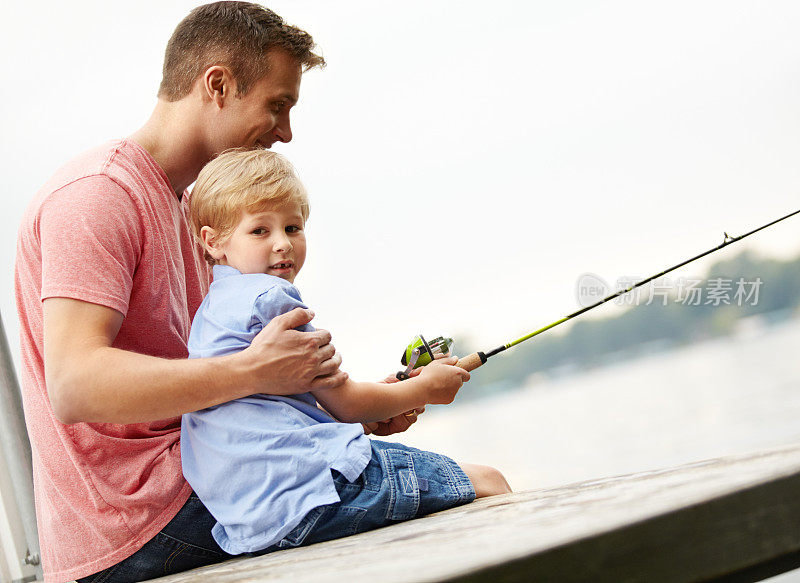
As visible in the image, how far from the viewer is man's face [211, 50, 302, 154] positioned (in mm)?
1688

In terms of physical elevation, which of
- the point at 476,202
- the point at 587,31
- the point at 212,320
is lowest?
the point at 212,320

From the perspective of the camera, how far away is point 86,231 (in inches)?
51.4

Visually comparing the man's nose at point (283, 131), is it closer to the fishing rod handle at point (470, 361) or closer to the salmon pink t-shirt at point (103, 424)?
the salmon pink t-shirt at point (103, 424)

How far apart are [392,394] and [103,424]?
0.50 m

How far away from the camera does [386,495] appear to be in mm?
1325

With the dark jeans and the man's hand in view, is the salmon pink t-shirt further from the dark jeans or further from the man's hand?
the man's hand

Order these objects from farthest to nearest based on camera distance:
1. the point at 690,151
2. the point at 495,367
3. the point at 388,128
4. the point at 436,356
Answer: the point at 495,367, the point at 690,151, the point at 388,128, the point at 436,356

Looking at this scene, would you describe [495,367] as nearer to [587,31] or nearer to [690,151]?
[690,151]

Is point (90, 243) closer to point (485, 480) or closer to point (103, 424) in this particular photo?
point (103, 424)

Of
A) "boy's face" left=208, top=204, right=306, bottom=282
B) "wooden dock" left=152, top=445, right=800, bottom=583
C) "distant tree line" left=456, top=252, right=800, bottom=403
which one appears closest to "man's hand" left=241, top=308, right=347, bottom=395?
"boy's face" left=208, top=204, right=306, bottom=282

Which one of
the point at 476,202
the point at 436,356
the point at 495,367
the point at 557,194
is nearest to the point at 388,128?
the point at 476,202

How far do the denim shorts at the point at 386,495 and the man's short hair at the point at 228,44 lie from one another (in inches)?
32.4

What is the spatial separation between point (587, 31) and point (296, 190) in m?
26.2

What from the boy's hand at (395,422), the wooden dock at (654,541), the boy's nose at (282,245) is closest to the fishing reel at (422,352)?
the boy's hand at (395,422)
